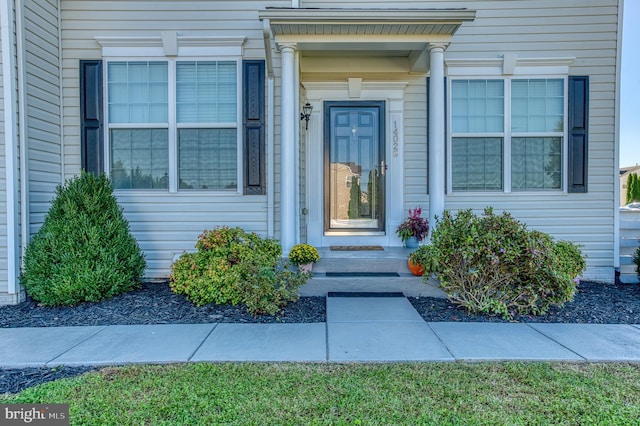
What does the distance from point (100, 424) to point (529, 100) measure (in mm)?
6138

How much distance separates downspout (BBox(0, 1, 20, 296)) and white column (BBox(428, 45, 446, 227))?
16.0 ft

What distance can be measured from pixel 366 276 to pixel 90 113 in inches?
169

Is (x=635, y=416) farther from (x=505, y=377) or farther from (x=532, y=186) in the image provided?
(x=532, y=186)

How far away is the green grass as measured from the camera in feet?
6.86

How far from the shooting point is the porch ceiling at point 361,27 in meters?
4.33

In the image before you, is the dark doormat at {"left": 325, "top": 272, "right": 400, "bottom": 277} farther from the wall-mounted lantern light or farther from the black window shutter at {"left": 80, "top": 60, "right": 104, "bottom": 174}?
the black window shutter at {"left": 80, "top": 60, "right": 104, "bottom": 174}

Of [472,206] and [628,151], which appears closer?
[472,206]

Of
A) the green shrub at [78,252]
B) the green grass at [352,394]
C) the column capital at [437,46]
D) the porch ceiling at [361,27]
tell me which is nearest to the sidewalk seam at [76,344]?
the green grass at [352,394]

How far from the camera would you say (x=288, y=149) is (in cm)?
471

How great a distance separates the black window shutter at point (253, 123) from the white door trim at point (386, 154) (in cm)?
86

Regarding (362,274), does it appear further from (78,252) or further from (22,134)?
(22,134)

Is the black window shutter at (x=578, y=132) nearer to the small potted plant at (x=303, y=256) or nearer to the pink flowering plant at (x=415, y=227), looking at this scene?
the pink flowering plant at (x=415, y=227)

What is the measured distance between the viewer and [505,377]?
2.55 metres

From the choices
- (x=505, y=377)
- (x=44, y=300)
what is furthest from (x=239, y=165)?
(x=505, y=377)
